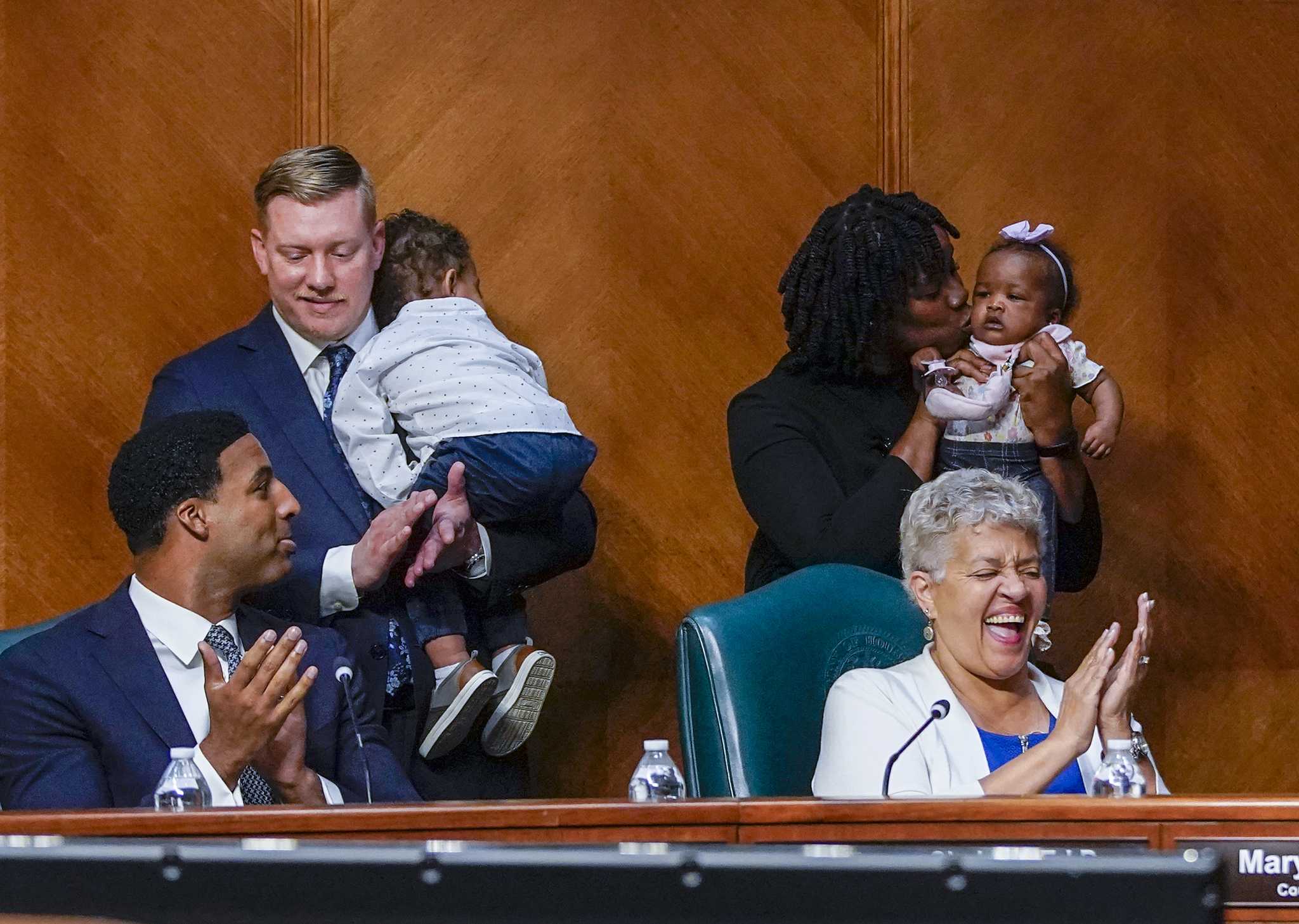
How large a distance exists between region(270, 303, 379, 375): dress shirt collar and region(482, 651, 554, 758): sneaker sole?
588 mm

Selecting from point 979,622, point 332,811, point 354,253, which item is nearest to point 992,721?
point 979,622

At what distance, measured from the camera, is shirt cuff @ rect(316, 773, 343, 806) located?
2.28 meters

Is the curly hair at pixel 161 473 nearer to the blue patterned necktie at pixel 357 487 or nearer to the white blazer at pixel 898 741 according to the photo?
the blue patterned necktie at pixel 357 487

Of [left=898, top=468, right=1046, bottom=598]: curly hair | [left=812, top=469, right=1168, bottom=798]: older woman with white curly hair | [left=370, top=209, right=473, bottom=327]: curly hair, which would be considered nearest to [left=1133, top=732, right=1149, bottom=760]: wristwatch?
[left=812, top=469, right=1168, bottom=798]: older woman with white curly hair

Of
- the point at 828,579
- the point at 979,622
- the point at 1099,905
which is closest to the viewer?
the point at 1099,905

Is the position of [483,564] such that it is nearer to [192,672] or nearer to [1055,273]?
[192,672]

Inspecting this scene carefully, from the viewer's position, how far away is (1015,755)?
2336 mm

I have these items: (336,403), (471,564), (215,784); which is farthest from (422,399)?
(215,784)

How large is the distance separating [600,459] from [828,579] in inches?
47.4

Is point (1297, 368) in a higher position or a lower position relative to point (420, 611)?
higher

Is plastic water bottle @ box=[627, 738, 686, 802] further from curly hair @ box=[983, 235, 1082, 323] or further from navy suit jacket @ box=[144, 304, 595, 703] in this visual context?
curly hair @ box=[983, 235, 1082, 323]

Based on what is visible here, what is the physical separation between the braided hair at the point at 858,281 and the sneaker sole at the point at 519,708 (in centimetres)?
64

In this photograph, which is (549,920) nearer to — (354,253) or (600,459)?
(354,253)

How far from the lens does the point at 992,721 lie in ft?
7.79
